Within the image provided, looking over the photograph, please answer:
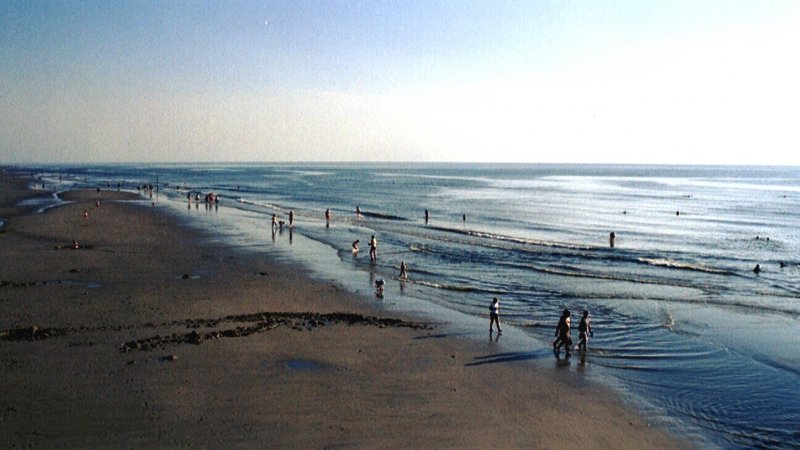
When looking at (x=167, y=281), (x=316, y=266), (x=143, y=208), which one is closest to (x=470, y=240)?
(x=316, y=266)

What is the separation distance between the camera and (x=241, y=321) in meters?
18.6

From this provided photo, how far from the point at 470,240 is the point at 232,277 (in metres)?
22.6

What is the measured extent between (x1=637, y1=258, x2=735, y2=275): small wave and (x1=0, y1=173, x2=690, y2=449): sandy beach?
21.0 metres

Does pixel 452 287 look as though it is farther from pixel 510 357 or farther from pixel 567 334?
pixel 567 334

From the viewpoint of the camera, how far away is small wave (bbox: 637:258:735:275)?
32.4m

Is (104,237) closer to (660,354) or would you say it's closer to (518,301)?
(518,301)

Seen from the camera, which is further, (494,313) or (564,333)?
(494,313)

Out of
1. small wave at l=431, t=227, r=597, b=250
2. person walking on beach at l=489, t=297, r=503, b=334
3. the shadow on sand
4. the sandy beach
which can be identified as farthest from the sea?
→ the sandy beach

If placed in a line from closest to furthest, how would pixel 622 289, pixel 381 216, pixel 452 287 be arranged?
pixel 452 287 → pixel 622 289 → pixel 381 216

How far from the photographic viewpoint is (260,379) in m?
13.6

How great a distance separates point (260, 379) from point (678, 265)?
95.4 ft

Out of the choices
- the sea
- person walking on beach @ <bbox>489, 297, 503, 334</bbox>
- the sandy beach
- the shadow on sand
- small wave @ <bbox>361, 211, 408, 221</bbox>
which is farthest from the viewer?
small wave @ <bbox>361, 211, 408, 221</bbox>

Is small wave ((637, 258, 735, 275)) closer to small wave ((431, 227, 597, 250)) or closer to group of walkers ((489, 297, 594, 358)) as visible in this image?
small wave ((431, 227, 597, 250))

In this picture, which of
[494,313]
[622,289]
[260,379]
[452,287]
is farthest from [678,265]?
[260,379]
